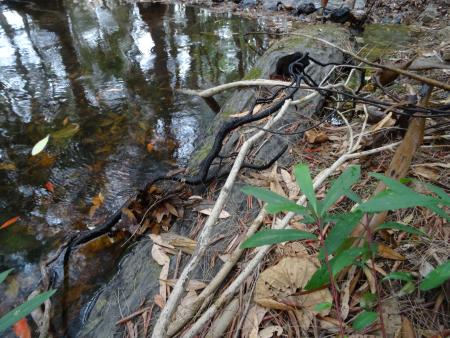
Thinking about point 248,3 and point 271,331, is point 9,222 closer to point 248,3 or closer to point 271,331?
point 271,331

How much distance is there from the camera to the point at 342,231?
34.9 inches

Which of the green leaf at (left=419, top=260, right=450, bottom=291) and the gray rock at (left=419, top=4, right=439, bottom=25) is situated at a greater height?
the green leaf at (left=419, top=260, right=450, bottom=291)

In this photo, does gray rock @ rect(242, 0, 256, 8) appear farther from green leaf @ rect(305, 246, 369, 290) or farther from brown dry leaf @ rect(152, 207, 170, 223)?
green leaf @ rect(305, 246, 369, 290)

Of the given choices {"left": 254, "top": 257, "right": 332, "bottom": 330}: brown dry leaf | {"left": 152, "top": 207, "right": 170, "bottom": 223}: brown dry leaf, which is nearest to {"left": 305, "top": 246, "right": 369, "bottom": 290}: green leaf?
{"left": 254, "top": 257, "right": 332, "bottom": 330}: brown dry leaf

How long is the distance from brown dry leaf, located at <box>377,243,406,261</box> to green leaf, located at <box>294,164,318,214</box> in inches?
21.2

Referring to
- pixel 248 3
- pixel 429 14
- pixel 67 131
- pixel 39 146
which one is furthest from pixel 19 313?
pixel 248 3

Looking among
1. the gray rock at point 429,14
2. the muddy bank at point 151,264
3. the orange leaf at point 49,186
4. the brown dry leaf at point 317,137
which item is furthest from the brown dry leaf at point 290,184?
the gray rock at point 429,14

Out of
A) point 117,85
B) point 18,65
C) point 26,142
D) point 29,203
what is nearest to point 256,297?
point 29,203

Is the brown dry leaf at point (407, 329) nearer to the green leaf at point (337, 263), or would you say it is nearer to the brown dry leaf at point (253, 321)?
the green leaf at point (337, 263)

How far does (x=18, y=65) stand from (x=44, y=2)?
4.62 metres

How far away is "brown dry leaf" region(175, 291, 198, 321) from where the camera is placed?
1.33 meters

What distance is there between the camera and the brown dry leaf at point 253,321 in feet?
3.98

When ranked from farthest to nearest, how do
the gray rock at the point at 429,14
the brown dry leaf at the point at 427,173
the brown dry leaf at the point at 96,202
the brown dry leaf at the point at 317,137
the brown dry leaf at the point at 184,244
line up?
the gray rock at the point at 429,14 < the brown dry leaf at the point at 96,202 < the brown dry leaf at the point at 317,137 < the brown dry leaf at the point at 184,244 < the brown dry leaf at the point at 427,173

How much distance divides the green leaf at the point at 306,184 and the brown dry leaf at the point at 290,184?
814 millimetres
